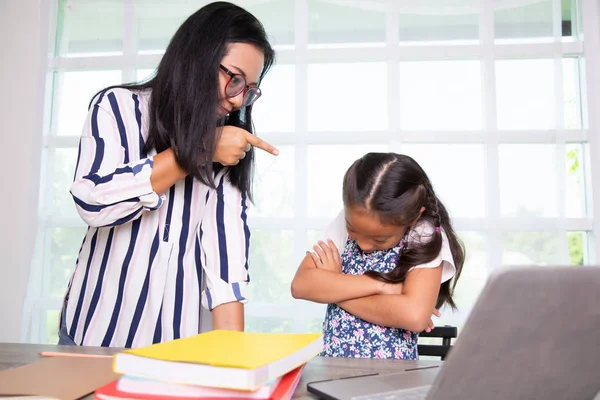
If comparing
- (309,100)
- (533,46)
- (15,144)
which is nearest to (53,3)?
(15,144)

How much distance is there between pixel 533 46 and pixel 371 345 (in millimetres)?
1791

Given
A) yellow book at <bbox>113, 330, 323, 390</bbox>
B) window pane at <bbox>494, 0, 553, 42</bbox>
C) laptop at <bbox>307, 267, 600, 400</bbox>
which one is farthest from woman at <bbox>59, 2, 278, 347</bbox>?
window pane at <bbox>494, 0, 553, 42</bbox>

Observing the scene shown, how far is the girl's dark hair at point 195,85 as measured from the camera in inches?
45.8

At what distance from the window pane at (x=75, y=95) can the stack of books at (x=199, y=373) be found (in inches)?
93.1

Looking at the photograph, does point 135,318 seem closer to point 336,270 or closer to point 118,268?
point 118,268

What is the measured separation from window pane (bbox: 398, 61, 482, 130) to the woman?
54.9 inches

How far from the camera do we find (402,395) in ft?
2.17

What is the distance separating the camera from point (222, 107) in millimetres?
1257

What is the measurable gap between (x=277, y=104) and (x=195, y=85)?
1.42m

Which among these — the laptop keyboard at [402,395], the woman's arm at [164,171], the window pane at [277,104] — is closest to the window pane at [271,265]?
the window pane at [277,104]

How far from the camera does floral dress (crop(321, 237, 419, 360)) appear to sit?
1.33 meters

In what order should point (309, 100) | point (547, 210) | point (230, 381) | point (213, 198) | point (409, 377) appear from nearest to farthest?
point (230, 381) < point (409, 377) < point (213, 198) < point (547, 210) < point (309, 100)

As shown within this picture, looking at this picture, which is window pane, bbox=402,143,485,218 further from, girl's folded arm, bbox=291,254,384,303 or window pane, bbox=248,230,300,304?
girl's folded arm, bbox=291,254,384,303

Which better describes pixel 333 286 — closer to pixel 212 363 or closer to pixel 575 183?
pixel 212 363
